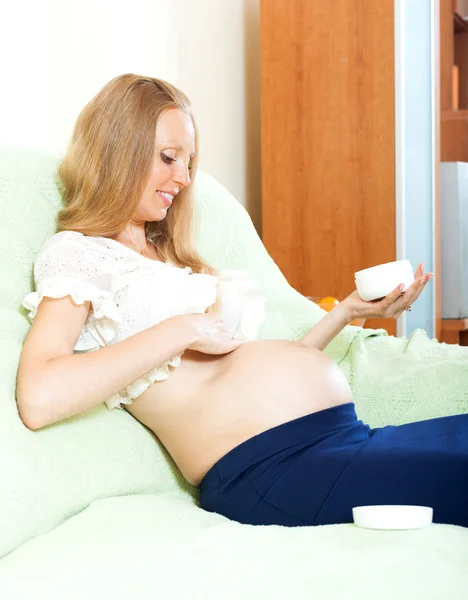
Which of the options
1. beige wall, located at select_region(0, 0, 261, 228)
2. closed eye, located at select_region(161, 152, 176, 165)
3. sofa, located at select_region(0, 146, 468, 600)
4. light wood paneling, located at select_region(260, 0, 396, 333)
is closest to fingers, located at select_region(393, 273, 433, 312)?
sofa, located at select_region(0, 146, 468, 600)

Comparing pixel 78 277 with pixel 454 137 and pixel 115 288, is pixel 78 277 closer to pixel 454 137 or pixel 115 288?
pixel 115 288

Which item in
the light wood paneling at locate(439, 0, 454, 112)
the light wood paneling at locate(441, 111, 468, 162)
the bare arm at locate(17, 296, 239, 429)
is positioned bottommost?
the bare arm at locate(17, 296, 239, 429)

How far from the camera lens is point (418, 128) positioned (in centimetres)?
338

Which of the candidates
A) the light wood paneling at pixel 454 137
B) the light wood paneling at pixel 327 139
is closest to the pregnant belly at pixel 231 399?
the light wood paneling at pixel 327 139

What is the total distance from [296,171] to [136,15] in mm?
1012

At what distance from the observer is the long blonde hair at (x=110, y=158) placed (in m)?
1.44

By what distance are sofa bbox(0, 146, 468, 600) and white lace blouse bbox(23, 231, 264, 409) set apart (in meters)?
0.06

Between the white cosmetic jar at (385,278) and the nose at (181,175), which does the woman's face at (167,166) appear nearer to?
the nose at (181,175)

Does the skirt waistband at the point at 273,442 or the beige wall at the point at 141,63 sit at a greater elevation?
the beige wall at the point at 141,63

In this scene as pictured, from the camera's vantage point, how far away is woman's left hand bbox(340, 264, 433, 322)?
1.53m

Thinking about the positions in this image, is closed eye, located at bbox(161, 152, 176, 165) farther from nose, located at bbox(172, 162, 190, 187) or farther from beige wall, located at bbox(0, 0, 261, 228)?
beige wall, located at bbox(0, 0, 261, 228)

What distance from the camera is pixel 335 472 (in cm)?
119

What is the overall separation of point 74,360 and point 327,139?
8.15 feet

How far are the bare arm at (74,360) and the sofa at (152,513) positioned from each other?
0.04 meters
